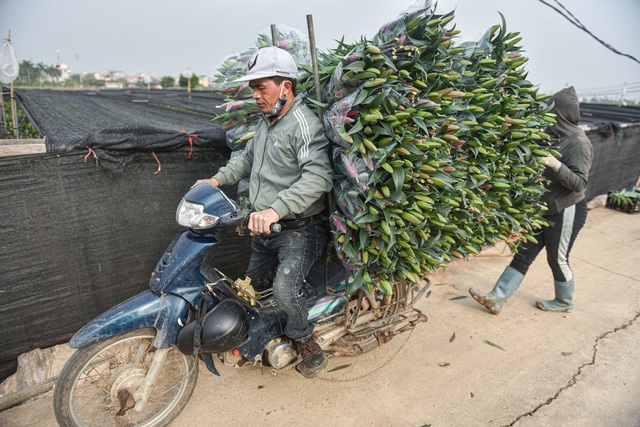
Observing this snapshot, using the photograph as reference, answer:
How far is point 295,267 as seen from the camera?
2.28 meters

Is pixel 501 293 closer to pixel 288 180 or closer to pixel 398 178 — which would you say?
pixel 398 178

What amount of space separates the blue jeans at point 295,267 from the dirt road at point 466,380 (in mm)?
548

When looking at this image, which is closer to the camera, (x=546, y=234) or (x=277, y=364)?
(x=277, y=364)

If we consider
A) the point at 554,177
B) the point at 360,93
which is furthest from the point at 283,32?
the point at 554,177

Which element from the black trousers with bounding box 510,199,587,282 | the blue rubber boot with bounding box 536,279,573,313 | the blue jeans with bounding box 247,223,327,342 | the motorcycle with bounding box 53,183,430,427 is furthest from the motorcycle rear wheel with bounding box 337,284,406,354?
the blue rubber boot with bounding box 536,279,573,313

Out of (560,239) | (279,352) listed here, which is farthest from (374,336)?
(560,239)

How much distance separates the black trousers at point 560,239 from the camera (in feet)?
11.3

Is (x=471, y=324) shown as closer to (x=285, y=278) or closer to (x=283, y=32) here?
(x=285, y=278)

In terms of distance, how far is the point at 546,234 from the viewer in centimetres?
357

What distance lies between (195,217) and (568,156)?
304 cm

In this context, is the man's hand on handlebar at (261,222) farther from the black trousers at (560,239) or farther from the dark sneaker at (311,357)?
the black trousers at (560,239)

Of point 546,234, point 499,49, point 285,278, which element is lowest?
point 546,234

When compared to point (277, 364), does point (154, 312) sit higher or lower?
higher

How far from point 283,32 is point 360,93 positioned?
3.76 ft
